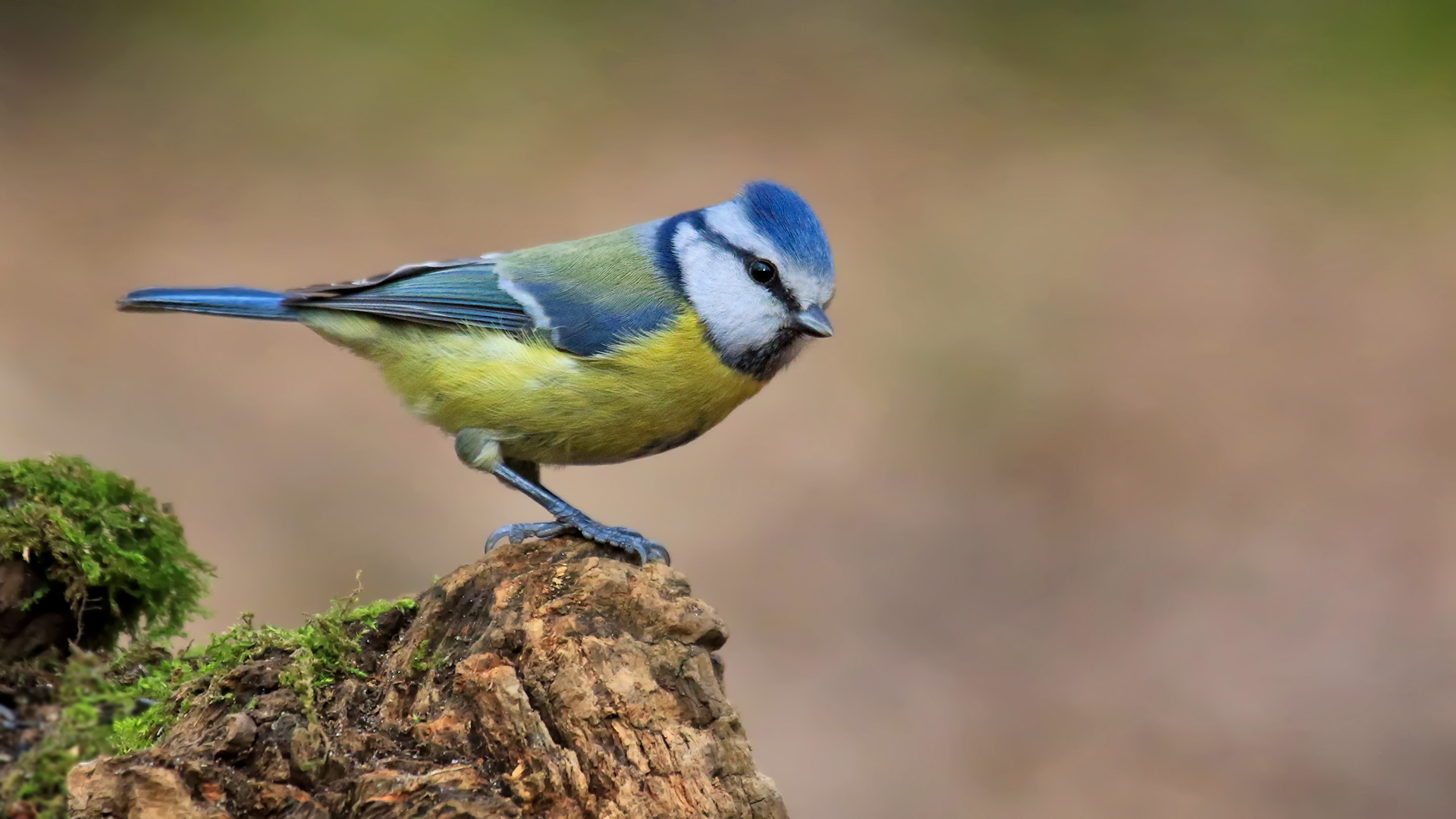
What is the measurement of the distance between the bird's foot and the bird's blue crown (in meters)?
0.80

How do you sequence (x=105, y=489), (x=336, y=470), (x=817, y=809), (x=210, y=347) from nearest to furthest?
(x=105, y=489)
(x=817, y=809)
(x=336, y=470)
(x=210, y=347)

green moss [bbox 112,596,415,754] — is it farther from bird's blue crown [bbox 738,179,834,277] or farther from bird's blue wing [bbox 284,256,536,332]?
bird's blue crown [bbox 738,179,834,277]

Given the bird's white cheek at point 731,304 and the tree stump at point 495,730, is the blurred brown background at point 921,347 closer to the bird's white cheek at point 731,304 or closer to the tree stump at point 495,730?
A: the bird's white cheek at point 731,304

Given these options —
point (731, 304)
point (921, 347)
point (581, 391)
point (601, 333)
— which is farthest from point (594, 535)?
point (921, 347)

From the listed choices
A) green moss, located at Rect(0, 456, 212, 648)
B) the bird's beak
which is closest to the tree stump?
green moss, located at Rect(0, 456, 212, 648)

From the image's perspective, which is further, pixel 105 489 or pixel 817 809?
pixel 817 809

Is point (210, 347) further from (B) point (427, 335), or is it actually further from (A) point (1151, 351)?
(A) point (1151, 351)

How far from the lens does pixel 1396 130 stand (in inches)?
302

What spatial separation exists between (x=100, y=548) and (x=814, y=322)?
5.49 feet

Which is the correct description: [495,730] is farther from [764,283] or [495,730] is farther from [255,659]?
[764,283]

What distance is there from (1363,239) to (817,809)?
4.93 m

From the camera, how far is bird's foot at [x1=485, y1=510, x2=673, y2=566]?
292 centimetres

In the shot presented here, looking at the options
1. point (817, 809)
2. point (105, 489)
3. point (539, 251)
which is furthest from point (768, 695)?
point (105, 489)

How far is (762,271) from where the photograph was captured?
128 inches
